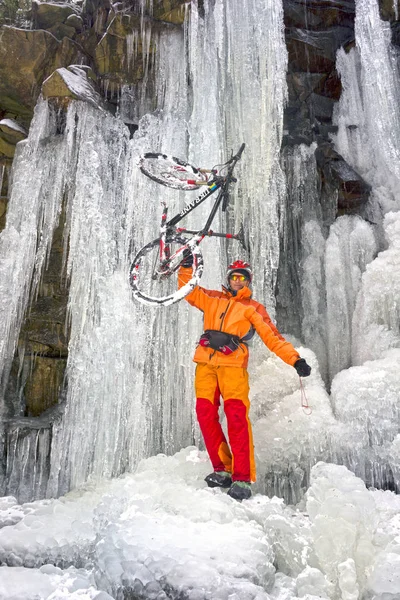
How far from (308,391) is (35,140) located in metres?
5.62

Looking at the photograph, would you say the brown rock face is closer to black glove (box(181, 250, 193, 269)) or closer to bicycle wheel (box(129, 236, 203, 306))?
bicycle wheel (box(129, 236, 203, 306))

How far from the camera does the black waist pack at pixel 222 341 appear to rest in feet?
13.4

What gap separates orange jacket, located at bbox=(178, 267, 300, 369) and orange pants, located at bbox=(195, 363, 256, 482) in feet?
0.34

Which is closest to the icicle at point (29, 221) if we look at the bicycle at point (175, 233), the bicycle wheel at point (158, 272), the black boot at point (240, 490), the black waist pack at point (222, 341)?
the bicycle wheel at point (158, 272)

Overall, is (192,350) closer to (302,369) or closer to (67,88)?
Answer: (302,369)

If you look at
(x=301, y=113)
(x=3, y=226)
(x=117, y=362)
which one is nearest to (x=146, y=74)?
(x=301, y=113)

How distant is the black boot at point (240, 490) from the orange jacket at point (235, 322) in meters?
0.99

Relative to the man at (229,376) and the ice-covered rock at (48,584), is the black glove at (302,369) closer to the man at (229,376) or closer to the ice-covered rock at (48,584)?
the man at (229,376)

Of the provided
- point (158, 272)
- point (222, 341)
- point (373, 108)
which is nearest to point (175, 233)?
point (158, 272)

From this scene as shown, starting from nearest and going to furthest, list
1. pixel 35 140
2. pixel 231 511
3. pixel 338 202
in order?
pixel 231 511, pixel 35 140, pixel 338 202

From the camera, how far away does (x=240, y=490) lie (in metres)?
3.75

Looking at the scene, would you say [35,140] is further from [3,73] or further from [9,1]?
[9,1]

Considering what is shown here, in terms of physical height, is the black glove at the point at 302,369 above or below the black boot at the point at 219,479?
above

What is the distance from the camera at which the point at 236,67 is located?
704cm
